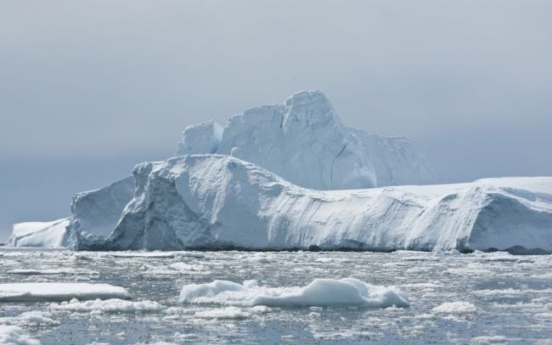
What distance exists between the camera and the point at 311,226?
4288cm

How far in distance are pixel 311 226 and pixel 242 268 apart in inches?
668

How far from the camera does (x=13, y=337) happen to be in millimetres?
9875

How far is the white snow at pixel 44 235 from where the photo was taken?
6612cm

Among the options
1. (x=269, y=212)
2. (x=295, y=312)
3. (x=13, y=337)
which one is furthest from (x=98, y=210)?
(x=13, y=337)

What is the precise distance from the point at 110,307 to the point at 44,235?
56.6m

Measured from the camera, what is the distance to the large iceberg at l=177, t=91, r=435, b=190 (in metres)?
51.7

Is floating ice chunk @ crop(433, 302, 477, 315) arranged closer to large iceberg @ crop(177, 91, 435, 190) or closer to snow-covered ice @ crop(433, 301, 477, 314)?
snow-covered ice @ crop(433, 301, 477, 314)

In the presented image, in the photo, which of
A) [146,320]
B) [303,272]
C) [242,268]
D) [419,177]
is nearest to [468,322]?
[146,320]

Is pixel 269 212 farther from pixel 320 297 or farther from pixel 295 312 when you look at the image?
pixel 295 312

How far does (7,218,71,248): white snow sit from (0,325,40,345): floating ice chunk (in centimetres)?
5470

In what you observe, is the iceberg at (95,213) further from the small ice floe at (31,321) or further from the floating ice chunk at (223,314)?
the small ice floe at (31,321)

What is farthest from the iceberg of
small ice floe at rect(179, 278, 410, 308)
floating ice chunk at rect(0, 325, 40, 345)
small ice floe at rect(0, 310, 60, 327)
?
floating ice chunk at rect(0, 325, 40, 345)

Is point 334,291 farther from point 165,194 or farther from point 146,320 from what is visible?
point 165,194

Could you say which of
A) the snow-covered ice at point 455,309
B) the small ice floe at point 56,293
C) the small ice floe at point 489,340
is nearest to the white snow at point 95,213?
the small ice floe at point 56,293
